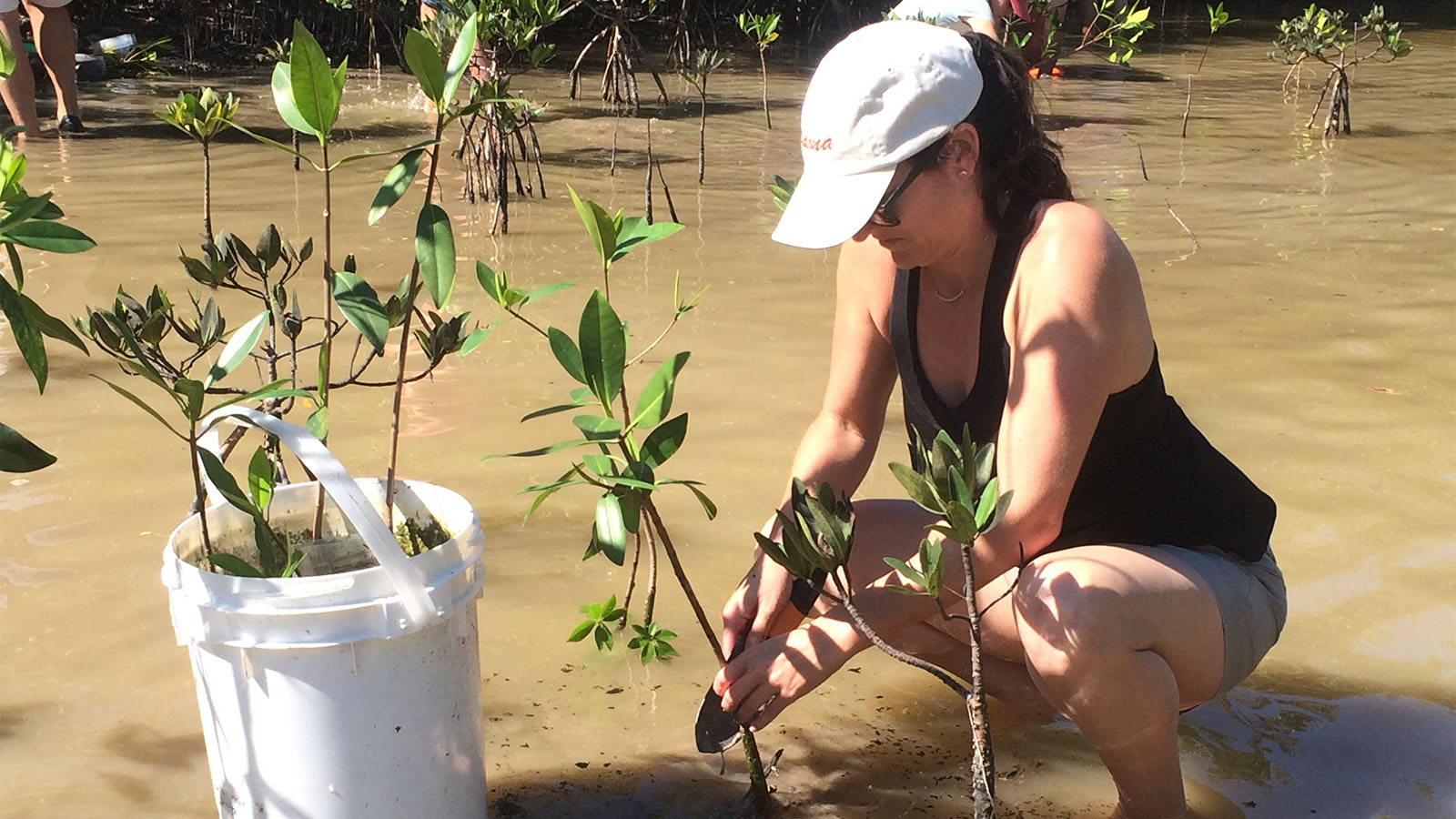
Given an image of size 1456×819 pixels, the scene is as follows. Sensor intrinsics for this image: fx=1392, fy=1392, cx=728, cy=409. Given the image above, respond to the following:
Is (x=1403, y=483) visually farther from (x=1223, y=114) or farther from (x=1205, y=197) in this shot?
(x=1223, y=114)

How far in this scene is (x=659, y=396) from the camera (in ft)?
4.89

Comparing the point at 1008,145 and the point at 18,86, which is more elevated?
the point at 1008,145

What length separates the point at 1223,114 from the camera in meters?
7.73

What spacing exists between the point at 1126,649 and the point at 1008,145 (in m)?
0.63

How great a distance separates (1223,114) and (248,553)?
715cm

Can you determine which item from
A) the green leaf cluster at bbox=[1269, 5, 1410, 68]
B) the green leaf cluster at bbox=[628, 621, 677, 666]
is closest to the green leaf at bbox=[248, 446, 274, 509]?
the green leaf cluster at bbox=[628, 621, 677, 666]

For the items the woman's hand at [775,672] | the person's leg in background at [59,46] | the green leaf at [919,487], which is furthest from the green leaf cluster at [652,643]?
the person's leg in background at [59,46]

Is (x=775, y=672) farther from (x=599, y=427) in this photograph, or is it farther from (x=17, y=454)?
(x=17, y=454)

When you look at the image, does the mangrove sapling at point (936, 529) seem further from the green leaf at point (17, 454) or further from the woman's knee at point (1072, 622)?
the green leaf at point (17, 454)

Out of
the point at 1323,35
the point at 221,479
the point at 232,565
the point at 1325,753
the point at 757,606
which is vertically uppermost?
the point at 1323,35

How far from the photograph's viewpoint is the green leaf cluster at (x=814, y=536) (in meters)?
1.39

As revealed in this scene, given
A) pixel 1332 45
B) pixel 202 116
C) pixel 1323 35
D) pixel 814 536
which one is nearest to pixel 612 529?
pixel 814 536

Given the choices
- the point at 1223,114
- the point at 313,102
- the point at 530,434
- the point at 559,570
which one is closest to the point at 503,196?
the point at 530,434

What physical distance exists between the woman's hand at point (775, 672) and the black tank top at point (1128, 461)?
325 millimetres
